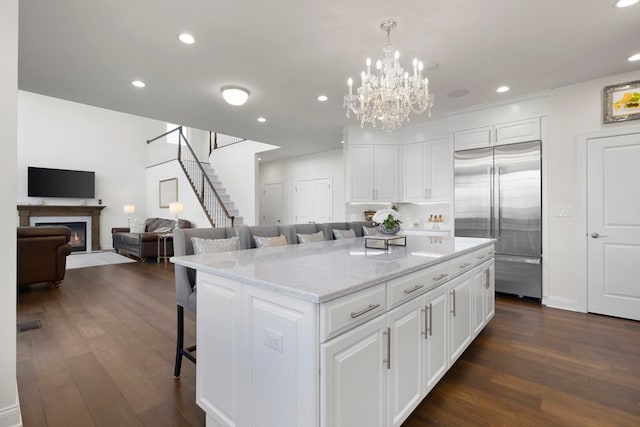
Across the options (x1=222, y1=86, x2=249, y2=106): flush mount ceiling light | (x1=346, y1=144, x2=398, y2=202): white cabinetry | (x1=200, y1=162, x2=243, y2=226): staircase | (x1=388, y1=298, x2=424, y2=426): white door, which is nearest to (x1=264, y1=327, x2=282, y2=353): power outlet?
(x1=388, y1=298, x2=424, y2=426): white door

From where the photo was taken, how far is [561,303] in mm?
3721

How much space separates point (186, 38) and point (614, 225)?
487 cm

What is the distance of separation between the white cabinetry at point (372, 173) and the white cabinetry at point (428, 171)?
0.23 metres

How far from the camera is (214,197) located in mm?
8477

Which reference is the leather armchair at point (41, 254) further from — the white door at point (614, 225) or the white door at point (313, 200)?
the white door at point (614, 225)

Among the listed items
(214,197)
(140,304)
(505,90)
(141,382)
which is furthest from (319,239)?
(214,197)

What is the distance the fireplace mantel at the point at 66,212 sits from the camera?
7.68 m

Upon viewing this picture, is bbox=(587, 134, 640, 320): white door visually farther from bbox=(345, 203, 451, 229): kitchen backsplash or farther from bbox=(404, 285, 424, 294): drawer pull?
bbox=(404, 285, 424, 294): drawer pull

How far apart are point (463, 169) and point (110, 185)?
10.00 meters

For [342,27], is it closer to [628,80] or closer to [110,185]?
[628,80]

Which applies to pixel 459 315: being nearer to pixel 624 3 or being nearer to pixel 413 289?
pixel 413 289

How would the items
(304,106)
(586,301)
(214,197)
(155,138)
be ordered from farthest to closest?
1. (155,138)
2. (214,197)
3. (304,106)
4. (586,301)

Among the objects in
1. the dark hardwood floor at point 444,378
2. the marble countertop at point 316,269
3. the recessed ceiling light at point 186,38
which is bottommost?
the dark hardwood floor at point 444,378

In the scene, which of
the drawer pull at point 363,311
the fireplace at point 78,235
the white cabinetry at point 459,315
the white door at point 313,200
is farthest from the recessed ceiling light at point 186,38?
the fireplace at point 78,235
